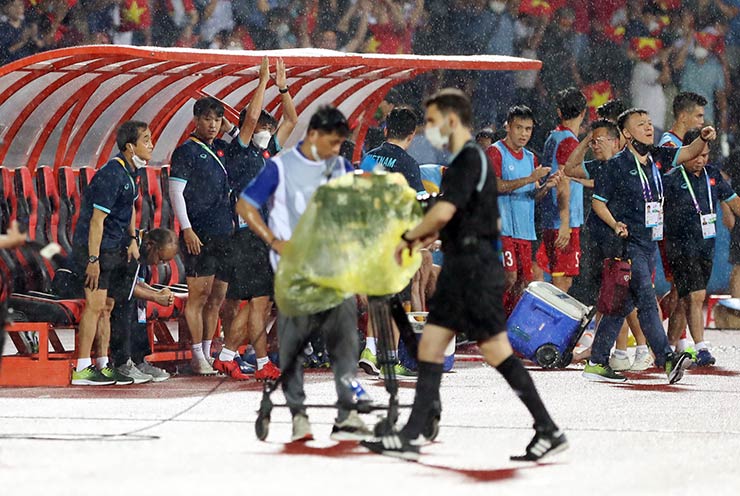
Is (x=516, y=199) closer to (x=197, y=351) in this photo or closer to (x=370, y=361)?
(x=370, y=361)

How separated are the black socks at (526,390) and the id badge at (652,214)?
4007 millimetres

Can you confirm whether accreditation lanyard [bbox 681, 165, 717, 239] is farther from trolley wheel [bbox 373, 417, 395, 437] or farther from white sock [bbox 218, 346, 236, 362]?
trolley wheel [bbox 373, 417, 395, 437]

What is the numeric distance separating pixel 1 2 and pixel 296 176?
9.20 metres

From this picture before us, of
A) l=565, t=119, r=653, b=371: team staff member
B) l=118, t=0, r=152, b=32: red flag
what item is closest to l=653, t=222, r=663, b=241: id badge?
l=565, t=119, r=653, b=371: team staff member

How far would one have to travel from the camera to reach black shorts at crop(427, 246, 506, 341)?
24.3 feet

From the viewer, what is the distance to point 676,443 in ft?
26.5

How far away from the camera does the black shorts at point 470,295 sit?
7.39m

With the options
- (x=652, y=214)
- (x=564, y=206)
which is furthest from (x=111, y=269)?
(x=564, y=206)

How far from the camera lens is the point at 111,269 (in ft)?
35.6

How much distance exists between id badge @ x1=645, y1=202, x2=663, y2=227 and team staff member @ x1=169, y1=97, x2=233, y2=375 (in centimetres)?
301


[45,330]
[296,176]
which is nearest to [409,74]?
[45,330]

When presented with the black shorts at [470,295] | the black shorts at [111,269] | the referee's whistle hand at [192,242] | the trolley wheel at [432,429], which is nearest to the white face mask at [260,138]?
the referee's whistle hand at [192,242]

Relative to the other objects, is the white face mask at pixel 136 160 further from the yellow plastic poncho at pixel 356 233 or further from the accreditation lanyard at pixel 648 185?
the accreditation lanyard at pixel 648 185

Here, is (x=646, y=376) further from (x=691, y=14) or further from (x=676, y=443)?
(x=691, y=14)
